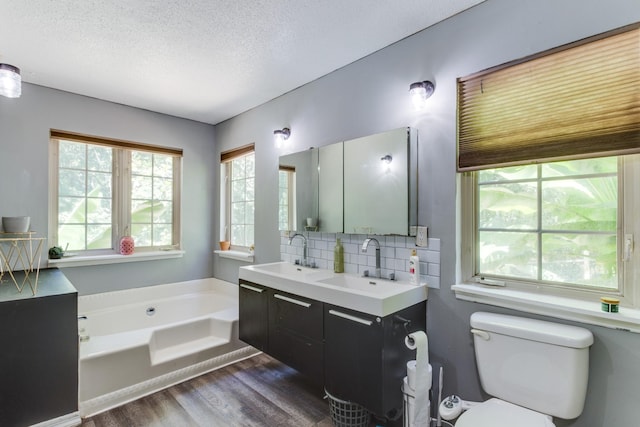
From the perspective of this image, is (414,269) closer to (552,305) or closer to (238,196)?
(552,305)

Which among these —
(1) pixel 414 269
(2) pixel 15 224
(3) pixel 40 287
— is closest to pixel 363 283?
(1) pixel 414 269

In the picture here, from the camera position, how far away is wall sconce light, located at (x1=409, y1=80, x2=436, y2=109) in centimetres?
187

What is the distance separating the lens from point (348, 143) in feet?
7.59

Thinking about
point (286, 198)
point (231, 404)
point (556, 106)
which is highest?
point (556, 106)

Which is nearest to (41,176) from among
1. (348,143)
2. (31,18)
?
(31,18)

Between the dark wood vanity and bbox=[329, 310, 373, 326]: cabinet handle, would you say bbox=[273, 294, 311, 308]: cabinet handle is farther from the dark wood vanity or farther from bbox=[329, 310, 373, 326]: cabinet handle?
the dark wood vanity

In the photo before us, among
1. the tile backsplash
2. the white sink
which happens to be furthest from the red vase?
the white sink

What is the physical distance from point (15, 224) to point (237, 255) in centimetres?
182

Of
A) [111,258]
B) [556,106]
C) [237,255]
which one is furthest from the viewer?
[237,255]

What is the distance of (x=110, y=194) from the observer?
128 inches

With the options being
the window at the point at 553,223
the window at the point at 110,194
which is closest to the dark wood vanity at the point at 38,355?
the window at the point at 110,194

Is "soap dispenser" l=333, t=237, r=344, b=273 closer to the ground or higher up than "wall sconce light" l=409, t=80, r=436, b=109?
closer to the ground

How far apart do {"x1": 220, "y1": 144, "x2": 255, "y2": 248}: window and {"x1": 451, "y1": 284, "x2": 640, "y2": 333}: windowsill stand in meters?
2.40

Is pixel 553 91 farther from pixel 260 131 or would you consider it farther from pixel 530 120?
pixel 260 131
